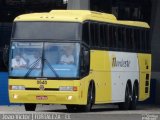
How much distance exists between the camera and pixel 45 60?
3047 cm

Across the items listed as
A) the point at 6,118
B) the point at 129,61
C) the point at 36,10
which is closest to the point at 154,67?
the point at 36,10

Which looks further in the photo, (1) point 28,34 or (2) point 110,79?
(2) point 110,79

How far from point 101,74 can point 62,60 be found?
2.89 meters

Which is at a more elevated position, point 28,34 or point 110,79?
point 28,34

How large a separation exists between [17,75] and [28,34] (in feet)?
4.79

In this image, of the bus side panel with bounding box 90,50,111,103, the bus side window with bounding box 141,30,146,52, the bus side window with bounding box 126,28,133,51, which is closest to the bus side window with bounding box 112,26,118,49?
the bus side panel with bounding box 90,50,111,103

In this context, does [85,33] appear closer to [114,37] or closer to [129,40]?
[114,37]

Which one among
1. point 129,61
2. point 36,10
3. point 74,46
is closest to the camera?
point 74,46

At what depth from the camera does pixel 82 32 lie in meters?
30.6

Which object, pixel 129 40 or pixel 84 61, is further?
pixel 129 40

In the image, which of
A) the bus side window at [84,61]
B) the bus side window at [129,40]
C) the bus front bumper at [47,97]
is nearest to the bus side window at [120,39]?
the bus side window at [129,40]

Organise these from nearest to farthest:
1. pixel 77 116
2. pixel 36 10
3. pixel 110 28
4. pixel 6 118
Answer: pixel 6 118 → pixel 77 116 → pixel 110 28 → pixel 36 10

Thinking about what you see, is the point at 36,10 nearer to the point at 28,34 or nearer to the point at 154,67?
the point at 154,67

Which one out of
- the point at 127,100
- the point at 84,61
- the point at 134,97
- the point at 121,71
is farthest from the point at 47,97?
the point at 134,97
